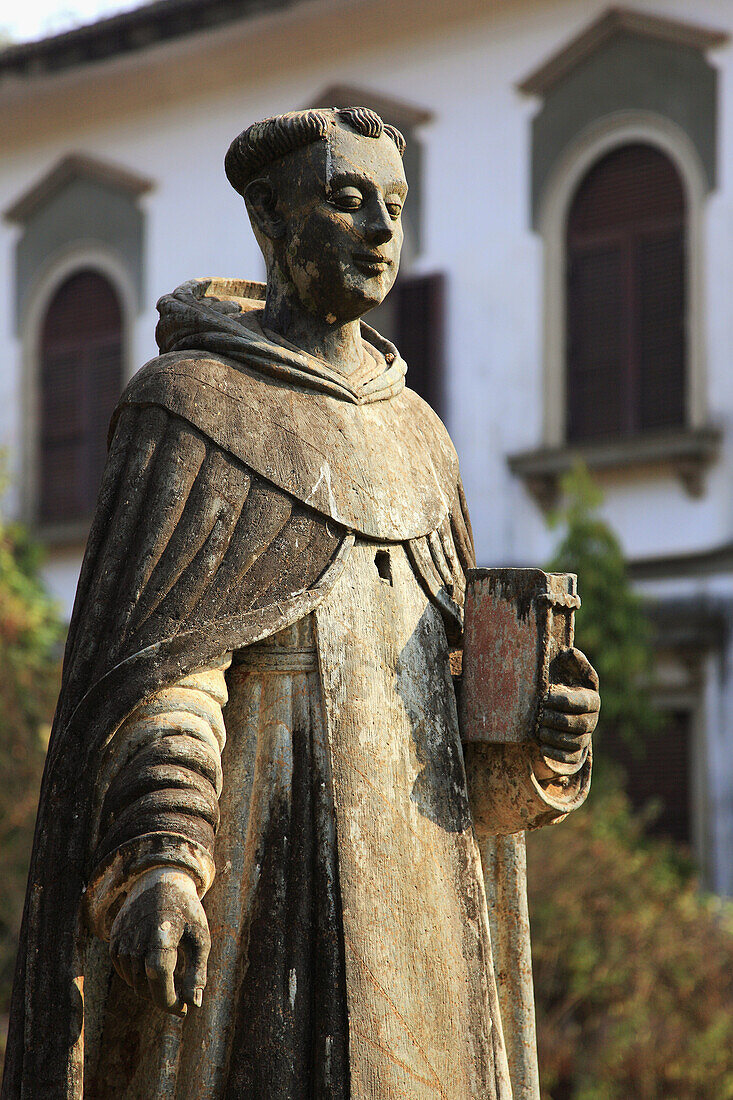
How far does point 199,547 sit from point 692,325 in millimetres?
11037

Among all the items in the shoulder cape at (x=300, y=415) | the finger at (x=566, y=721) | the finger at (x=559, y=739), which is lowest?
the finger at (x=559, y=739)

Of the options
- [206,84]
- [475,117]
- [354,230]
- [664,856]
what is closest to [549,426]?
[475,117]

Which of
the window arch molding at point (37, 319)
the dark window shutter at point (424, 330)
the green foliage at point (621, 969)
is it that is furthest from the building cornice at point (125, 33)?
the green foliage at point (621, 969)

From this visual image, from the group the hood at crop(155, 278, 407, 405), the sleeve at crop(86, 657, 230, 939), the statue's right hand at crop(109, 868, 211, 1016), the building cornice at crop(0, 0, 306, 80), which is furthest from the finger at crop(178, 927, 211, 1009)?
the building cornice at crop(0, 0, 306, 80)

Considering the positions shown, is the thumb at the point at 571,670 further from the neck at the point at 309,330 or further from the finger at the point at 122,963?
the finger at the point at 122,963

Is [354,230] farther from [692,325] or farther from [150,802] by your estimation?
[692,325]

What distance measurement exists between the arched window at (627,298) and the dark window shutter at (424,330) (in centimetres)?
106

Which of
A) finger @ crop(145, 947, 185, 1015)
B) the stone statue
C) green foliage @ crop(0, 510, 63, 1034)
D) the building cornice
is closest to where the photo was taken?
finger @ crop(145, 947, 185, 1015)

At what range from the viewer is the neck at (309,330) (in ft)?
11.5

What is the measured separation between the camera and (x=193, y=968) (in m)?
2.82

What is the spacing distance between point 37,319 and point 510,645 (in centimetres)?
1452

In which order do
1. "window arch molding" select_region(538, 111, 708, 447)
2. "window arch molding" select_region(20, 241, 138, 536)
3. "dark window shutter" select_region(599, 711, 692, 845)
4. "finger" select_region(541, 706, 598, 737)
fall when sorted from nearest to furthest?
"finger" select_region(541, 706, 598, 737)
"dark window shutter" select_region(599, 711, 692, 845)
"window arch molding" select_region(538, 111, 708, 447)
"window arch molding" select_region(20, 241, 138, 536)

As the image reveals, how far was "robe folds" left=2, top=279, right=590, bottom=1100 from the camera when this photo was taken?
3027 millimetres

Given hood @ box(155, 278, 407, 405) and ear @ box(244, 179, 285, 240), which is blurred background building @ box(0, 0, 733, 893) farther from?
ear @ box(244, 179, 285, 240)
